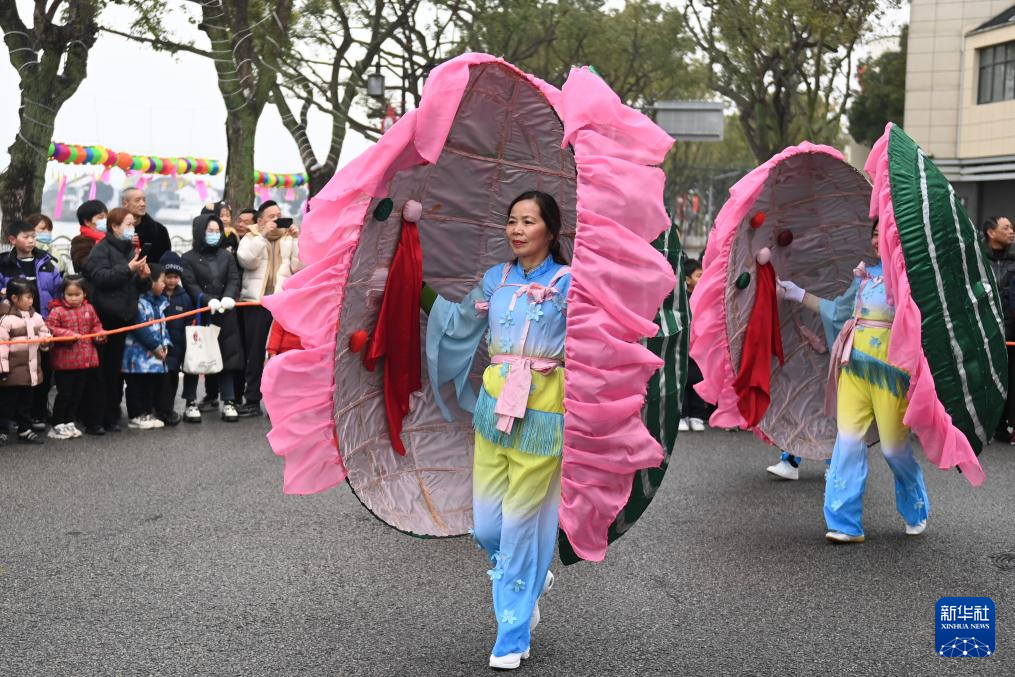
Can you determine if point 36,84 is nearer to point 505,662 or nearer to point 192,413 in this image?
point 192,413

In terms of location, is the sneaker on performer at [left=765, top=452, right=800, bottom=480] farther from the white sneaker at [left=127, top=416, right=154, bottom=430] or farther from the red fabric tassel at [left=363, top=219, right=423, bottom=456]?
the white sneaker at [left=127, top=416, right=154, bottom=430]

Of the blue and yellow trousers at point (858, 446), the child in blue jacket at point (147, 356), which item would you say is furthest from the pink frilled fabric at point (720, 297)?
the child in blue jacket at point (147, 356)

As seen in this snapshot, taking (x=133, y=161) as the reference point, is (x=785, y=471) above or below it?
below

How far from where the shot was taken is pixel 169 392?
10.8 m

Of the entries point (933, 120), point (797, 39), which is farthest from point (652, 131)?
point (933, 120)

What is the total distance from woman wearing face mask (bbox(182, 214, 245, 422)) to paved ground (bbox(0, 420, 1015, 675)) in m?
2.64

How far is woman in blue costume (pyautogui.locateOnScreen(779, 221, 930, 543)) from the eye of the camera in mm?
6664

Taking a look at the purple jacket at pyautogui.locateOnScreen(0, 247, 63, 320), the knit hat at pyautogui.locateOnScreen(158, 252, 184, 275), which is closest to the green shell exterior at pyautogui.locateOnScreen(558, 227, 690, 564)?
the purple jacket at pyautogui.locateOnScreen(0, 247, 63, 320)

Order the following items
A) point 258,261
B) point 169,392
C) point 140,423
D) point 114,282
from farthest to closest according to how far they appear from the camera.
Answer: point 258,261
point 169,392
point 140,423
point 114,282

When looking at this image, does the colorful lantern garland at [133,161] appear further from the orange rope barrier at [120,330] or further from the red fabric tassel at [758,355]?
the red fabric tassel at [758,355]

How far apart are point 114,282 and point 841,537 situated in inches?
238

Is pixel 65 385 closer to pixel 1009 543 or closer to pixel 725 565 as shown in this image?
pixel 725 565

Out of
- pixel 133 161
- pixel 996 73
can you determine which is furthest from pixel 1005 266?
pixel 996 73

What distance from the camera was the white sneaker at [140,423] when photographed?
10430mm
